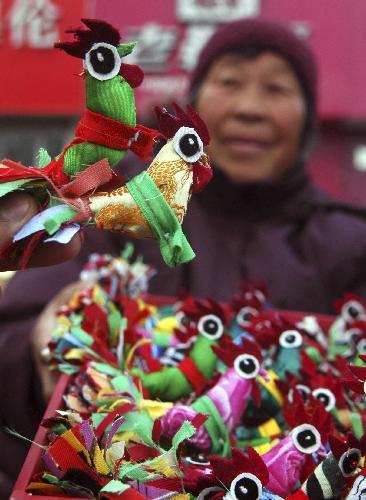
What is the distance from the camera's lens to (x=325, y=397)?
0.36 m

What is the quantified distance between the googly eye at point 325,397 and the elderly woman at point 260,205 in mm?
391

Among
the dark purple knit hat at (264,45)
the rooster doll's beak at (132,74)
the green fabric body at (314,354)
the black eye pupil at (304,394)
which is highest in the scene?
the dark purple knit hat at (264,45)

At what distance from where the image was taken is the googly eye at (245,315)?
1.49 feet

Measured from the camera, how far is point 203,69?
3.01 ft

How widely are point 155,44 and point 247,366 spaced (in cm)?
236

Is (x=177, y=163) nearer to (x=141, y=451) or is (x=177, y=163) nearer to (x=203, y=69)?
(x=141, y=451)

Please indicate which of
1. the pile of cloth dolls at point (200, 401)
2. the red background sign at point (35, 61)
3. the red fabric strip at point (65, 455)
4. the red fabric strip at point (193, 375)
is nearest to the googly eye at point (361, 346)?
the pile of cloth dolls at point (200, 401)

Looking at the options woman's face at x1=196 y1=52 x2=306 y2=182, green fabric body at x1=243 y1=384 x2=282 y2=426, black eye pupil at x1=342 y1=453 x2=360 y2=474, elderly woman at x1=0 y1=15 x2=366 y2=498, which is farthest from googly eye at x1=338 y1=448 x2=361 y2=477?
woman's face at x1=196 y1=52 x2=306 y2=182

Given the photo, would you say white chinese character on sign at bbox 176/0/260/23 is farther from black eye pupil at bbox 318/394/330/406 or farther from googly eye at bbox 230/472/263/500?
googly eye at bbox 230/472/263/500

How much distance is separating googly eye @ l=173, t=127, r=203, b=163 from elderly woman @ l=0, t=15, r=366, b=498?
463 mm

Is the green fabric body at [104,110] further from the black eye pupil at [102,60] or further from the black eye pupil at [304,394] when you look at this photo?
the black eye pupil at [304,394]

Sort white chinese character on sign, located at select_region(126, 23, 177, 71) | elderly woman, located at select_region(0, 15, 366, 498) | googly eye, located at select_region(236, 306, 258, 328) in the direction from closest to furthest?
googly eye, located at select_region(236, 306, 258, 328) → elderly woman, located at select_region(0, 15, 366, 498) → white chinese character on sign, located at select_region(126, 23, 177, 71)

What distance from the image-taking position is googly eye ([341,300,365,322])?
48cm

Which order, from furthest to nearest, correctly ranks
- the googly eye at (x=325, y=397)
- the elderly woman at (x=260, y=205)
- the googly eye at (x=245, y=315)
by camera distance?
the elderly woman at (x=260, y=205) → the googly eye at (x=245, y=315) → the googly eye at (x=325, y=397)
